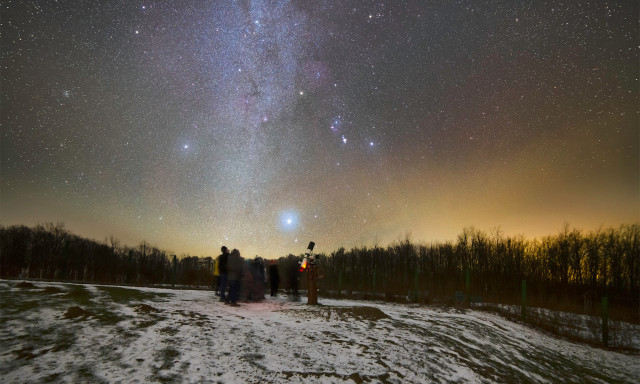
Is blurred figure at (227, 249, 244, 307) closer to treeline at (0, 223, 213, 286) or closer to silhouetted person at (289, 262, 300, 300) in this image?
silhouetted person at (289, 262, 300, 300)

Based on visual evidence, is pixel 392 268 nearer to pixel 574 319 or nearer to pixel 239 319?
pixel 574 319

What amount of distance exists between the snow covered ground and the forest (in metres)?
5.51

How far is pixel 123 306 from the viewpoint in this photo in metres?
9.35

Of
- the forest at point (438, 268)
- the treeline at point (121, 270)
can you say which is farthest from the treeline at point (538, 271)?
the treeline at point (121, 270)

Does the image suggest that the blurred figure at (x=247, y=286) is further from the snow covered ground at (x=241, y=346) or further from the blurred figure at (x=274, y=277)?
the blurred figure at (x=274, y=277)

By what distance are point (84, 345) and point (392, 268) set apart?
81048 mm

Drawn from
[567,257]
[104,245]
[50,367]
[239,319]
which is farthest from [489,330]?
[104,245]

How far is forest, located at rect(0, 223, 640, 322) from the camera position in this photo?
26.8 meters

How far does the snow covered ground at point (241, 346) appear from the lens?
20.0 ft

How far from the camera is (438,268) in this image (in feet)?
231

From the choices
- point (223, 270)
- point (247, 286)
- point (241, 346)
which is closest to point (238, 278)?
point (223, 270)

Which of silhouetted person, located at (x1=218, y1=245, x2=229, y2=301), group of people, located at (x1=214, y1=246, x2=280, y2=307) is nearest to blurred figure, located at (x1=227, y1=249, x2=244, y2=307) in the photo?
group of people, located at (x1=214, y1=246, x2=280, y2=307)

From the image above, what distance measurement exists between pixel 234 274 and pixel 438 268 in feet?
213

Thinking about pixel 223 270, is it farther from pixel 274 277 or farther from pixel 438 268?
pixel 438 268
